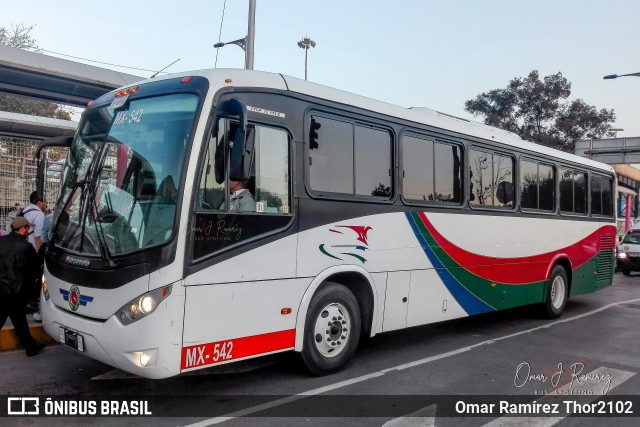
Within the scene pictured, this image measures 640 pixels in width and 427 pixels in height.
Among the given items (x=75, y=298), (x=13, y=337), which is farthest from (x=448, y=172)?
(x=13, y=337)

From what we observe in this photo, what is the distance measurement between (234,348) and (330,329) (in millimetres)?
1365

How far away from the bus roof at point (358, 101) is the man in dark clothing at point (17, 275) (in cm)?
264

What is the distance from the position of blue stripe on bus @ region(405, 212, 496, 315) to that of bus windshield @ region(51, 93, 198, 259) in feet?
11.0

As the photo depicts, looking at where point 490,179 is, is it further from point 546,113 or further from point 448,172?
A: point 546,113

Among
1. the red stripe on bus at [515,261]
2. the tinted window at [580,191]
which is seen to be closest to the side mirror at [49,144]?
the red stripe on bus at [515,261]

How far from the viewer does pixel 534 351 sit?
7688 millimetres

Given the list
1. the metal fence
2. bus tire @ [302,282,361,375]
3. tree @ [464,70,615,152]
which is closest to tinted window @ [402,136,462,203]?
bus tire @ [302,282,361,375]

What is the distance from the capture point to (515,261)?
9.42 meters

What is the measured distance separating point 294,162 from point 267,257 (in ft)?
3.52

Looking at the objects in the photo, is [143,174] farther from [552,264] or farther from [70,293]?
[552,264]

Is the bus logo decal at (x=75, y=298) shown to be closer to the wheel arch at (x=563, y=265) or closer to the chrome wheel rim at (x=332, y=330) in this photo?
the chrome wheel rim at (x=332, y=330)

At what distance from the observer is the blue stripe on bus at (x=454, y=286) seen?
7.39 metres

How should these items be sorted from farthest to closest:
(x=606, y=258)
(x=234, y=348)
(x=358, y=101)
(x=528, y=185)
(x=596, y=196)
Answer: (x=606, y=258) → (x=596, y=196) → (x=528, y=185) → (x=358, y=101) → (x=234, y=348)

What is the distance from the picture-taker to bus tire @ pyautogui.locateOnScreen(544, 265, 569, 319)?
33.9 feet
